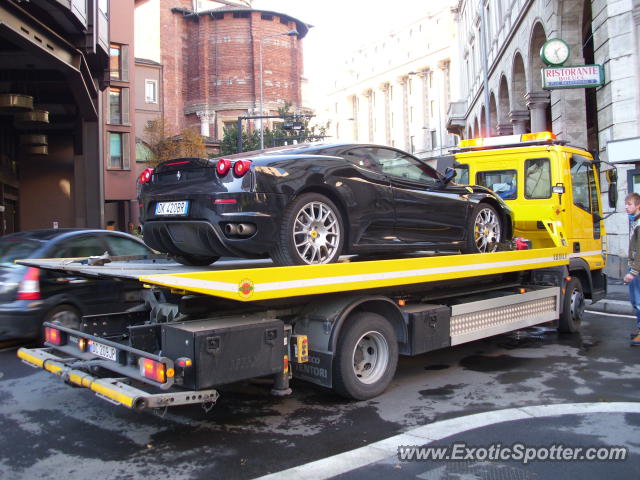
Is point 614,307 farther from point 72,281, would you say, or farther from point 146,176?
point 72,281

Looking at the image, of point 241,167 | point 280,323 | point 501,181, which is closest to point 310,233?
point 241,167

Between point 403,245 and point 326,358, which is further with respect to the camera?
point 403,245

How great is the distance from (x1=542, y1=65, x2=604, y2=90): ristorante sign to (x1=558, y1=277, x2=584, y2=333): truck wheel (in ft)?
25.1

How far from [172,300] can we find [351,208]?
1782mm

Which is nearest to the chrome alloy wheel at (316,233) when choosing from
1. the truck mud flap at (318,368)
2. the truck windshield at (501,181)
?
the truck mud flap at (318,368)

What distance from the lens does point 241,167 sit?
4.67 meters

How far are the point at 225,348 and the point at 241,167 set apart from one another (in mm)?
1503

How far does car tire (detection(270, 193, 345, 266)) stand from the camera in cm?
484

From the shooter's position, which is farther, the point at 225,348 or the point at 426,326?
the point at 426,326

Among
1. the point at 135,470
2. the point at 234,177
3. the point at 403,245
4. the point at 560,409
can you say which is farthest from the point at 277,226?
the point at 560,409

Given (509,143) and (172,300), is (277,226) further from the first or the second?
(509,143)

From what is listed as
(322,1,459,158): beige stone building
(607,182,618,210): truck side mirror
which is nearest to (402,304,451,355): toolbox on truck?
(607,182,618,210): truck side mirror

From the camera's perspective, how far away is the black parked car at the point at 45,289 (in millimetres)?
6410

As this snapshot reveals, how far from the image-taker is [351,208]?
535cm
